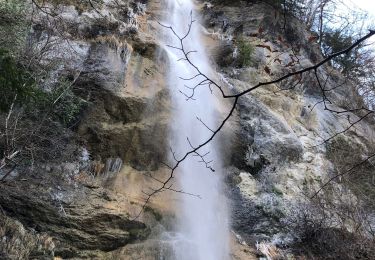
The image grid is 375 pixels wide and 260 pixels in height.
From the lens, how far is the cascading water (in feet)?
31.2

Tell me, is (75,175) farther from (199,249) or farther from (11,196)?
(199,249)

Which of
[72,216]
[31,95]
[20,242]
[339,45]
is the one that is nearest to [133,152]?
[72,216]

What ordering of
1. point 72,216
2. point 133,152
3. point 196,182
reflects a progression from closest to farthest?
point 72,216, point 133,152, point 196,182

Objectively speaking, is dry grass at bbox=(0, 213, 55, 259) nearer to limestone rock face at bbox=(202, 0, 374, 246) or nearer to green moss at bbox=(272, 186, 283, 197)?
limestone rock face at bbox=(202, 0, 374, 246)

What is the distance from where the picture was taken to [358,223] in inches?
422

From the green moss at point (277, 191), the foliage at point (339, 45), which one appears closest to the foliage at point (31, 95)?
the green moss at point (277, 191)

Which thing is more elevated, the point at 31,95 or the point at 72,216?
the point at 31,95

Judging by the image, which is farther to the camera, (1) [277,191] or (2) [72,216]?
(1) [277,191]

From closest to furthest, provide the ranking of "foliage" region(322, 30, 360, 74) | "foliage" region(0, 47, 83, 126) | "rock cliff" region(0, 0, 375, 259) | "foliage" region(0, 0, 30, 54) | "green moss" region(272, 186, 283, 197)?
"foliage" region(0, 47, 83, 126)
"rock cliff" region(0, 0, 375, 259)
"foliage" region(0, 0, 30, 54)
"green moss" region(272, 186, 283, 197)
"foliage" region(322, 30, 360, 74)

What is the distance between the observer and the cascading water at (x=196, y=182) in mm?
9523

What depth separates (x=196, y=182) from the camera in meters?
10.8

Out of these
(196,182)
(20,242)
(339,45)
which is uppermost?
(339,45)

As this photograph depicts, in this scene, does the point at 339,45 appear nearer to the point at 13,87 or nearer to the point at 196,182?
the point at 196,182

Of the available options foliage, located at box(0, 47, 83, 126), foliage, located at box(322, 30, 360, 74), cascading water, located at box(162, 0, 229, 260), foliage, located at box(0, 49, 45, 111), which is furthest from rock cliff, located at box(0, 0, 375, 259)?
foliage, located at box(322, 30, 360, 74)
